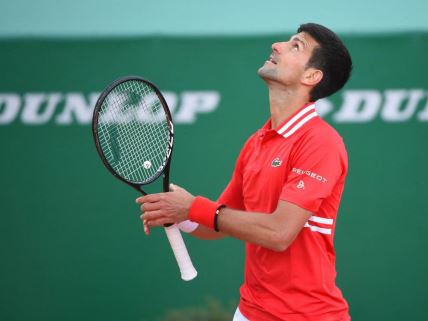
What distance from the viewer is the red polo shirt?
2.92m

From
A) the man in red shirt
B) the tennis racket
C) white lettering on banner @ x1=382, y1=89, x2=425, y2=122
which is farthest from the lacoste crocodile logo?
white lettering on banner @ x1=382, y1=89, x2=425, y2=122

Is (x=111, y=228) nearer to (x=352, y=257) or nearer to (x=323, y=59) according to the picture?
(x=352, y=257)

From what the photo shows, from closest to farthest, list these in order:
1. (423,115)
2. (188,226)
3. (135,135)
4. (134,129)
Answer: (188,226) < (135,135) < (134,129) < (423,115)

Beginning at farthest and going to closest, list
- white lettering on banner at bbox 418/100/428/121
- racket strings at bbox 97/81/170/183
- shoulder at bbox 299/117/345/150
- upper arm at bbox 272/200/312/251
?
1. white lettering on banner at bbox 418/100/428/121
2. racket strings at bbox 97/81/170/183
3. shoulder at bbox 299/117/345/150
4. upper arm at bbox 272/200/312/251

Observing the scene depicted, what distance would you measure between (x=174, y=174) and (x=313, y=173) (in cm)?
189

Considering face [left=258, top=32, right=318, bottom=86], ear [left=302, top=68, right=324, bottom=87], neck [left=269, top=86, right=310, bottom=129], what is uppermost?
face [left=258, top=32, right=318, bottom=86]

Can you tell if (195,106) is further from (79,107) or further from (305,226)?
(305,226)

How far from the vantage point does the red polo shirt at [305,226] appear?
2.92 meters

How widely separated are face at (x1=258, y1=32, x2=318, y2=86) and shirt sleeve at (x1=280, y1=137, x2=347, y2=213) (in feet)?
1.11

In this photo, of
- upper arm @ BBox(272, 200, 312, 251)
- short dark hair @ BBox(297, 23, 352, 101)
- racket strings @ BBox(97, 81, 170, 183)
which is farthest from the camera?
racket strings @ BBox(97, 81, 170, 183)

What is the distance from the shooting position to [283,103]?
320cm

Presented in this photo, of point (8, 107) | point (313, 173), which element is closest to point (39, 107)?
point (8, 107)

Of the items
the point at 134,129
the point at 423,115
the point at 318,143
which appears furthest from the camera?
the point at 423,115

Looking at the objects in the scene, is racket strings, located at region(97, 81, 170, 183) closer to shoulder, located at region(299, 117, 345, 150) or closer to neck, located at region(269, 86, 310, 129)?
neck, located at region(269, 86, 310, 129)
